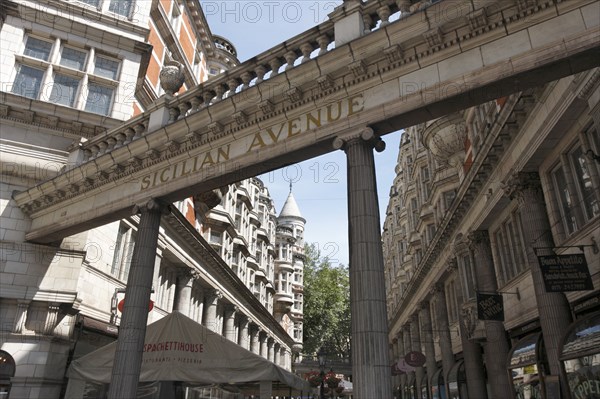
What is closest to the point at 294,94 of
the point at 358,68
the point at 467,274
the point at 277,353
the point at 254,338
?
the point at 358,68

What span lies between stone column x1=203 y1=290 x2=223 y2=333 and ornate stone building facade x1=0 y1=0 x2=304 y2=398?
0.24 ft

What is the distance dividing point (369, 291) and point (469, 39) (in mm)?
4744

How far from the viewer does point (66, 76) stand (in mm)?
17453

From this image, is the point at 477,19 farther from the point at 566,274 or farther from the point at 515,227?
the point at 515,227

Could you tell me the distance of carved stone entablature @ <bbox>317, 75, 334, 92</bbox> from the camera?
356 inches

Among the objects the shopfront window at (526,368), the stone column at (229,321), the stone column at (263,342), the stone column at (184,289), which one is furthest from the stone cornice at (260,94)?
the stone column at (263,342)

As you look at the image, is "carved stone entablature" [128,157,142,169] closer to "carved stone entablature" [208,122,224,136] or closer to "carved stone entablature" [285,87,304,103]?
"carved stone entablature" [208,122,224,136]

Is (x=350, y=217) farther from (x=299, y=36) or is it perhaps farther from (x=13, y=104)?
(x=13, y=104)

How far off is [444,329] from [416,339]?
12.2 meters

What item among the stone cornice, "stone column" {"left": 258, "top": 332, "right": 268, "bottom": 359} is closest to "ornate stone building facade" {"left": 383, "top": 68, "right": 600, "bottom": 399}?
the stone cornice

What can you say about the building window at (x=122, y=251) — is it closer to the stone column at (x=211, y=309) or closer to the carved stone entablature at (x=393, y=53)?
the stone column at (x=211, y=309)

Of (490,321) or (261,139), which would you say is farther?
(490,321)

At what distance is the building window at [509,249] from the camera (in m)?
17.3

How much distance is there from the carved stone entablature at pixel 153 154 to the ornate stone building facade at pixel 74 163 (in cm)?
53
